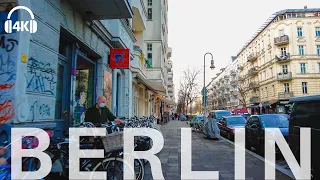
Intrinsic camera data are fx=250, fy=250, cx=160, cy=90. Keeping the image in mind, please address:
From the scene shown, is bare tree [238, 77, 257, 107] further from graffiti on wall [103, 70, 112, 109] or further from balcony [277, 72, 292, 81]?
graffiti on wall [103, 70, 112, 109]

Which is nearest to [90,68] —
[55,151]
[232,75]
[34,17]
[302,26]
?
[34,17]

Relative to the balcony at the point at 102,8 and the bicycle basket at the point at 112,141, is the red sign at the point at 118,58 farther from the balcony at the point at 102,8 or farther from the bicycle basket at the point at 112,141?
the bicycle basket at the point at 112,141

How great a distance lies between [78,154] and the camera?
4.25 m

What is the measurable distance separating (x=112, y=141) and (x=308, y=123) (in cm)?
→ 402

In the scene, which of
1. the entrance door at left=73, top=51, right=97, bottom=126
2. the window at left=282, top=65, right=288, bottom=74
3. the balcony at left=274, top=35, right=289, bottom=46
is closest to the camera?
the entrance door at left=73, top=51, right=97, bottom=126

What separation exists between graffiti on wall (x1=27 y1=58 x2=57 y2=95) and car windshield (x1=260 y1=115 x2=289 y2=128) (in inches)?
314

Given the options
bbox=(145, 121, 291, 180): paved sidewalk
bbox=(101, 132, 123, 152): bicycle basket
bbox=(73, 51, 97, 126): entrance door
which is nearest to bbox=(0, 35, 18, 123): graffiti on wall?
bbox=(101, 132, 123, 152): bicycle basket

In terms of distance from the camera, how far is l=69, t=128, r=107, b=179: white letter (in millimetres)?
4164

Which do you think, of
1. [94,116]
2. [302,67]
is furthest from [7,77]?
[302,67]

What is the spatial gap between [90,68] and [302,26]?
50639 mm

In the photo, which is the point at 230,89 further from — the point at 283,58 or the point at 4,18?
the point at 4,18

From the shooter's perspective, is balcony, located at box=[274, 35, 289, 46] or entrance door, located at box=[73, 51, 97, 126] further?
balcony, located at box=[274, 35, 289, 46]

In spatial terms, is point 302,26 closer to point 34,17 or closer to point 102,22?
point 102,22

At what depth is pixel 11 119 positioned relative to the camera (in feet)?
14.3
